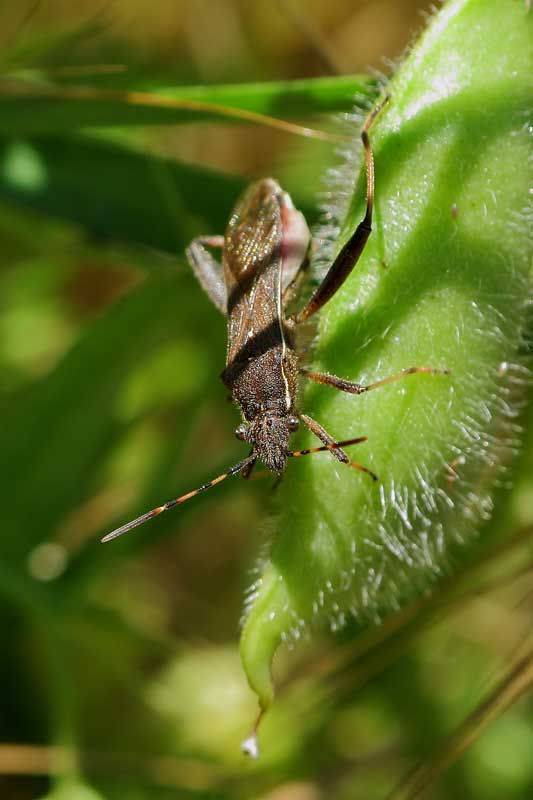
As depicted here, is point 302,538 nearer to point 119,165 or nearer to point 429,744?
point 429,744

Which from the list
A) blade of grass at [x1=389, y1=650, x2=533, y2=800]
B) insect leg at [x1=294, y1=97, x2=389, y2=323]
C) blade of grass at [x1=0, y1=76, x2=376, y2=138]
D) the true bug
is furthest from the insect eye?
blade of grass at [x1=389, y1=650, x2=533, y2=800]

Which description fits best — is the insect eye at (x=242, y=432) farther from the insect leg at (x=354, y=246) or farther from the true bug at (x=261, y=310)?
the insect leg at (x=354, y=246)

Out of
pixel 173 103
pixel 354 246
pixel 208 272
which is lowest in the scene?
pixel 354 246

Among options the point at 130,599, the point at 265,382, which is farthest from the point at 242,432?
the point at 130,599

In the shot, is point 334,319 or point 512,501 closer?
point 334,319

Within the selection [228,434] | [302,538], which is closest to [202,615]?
[228,434]

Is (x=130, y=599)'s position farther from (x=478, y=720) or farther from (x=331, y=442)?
(x=331, y=442)

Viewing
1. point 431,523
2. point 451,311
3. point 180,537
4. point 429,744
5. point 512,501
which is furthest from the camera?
point 180,537

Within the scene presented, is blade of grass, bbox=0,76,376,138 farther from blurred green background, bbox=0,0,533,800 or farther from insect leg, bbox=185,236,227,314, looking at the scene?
insect leg, bbox=185,236,227,314
